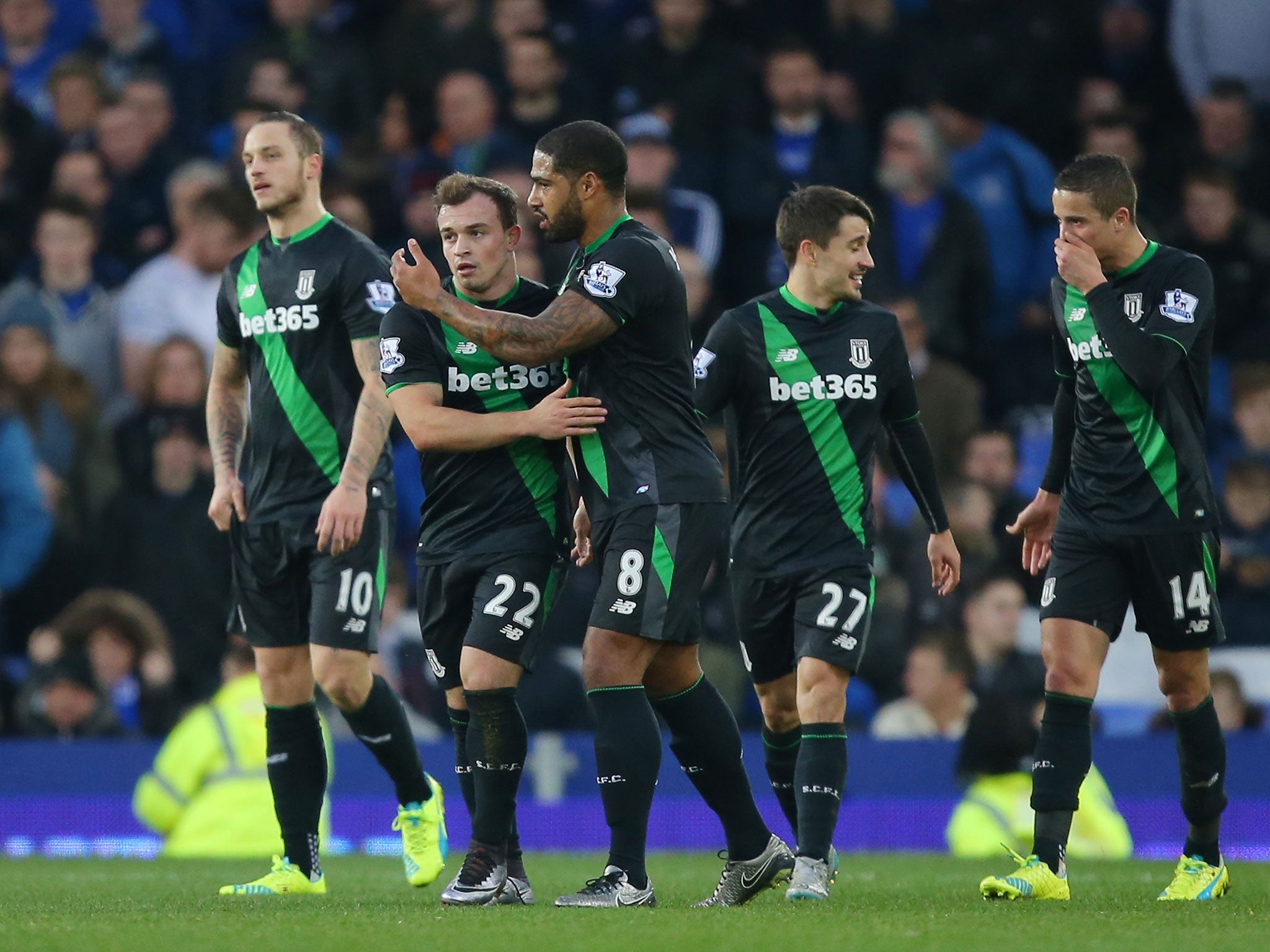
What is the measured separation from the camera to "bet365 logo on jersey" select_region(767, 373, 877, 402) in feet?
24.8

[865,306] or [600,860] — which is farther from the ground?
[865,306]

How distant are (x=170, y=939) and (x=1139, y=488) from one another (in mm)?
3569

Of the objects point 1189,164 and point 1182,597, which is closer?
point 1182,597

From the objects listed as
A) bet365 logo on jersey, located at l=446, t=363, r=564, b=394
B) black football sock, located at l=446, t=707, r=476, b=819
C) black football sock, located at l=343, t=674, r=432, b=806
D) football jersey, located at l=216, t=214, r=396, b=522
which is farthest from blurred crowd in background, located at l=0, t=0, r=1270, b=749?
bet365 logo on jersey, located at l=446, t=363, r=564, b=394

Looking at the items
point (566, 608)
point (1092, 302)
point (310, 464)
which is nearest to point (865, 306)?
point (1092, 302)

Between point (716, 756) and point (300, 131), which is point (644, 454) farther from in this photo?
point (300, 131)

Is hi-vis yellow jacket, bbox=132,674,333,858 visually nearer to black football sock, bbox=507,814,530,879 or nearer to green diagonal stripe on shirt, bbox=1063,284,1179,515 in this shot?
black football sock, bbox=507,814,530,879

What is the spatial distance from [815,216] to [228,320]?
7.38 feet

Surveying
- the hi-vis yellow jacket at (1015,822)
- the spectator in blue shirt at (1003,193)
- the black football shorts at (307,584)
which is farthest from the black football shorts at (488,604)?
the spectator in blue shirt at (1003,193)

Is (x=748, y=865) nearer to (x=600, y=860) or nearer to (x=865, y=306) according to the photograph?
(x=865, y=306)

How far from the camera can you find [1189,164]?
569 inches

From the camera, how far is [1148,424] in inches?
276

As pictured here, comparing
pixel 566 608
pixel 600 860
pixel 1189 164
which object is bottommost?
pixel 600 860

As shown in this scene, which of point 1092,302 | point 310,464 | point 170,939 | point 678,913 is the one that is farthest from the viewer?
point 310,464
